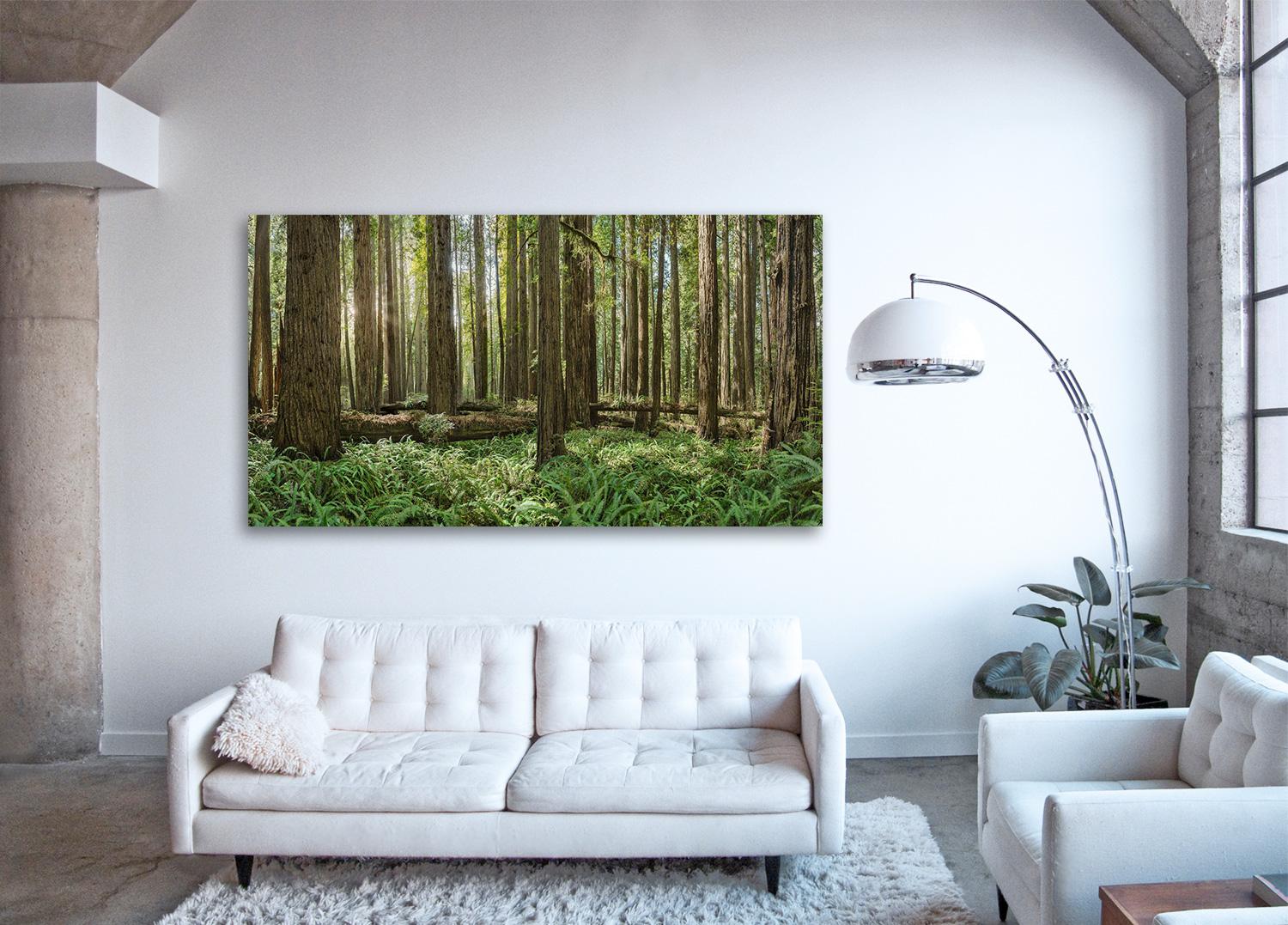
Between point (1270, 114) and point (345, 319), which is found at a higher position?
point (1270, 114)

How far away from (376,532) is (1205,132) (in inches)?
163

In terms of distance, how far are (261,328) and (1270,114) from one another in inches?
177

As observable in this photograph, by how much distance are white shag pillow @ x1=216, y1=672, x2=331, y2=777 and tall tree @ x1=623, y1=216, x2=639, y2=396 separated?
1954mm

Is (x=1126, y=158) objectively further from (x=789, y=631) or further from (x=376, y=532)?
(x=376, y=532)

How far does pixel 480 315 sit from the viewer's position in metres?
4.21

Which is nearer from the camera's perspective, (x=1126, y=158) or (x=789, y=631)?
(x=789, y=631)

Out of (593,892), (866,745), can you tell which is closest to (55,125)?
(593,892)

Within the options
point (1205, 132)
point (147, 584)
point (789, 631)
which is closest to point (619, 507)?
point (789, 631)

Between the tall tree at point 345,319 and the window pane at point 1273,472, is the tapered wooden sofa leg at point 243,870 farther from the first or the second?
the window pane at point 1273,472

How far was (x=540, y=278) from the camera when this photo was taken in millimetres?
4211

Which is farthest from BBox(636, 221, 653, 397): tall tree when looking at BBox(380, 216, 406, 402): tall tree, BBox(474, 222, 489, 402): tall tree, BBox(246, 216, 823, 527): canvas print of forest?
BBox(380, 216, 406, 402): tall tree

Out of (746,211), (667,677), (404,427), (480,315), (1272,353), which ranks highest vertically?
(746,211)

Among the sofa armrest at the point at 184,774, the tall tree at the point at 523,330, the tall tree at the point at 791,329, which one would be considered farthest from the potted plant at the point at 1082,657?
the sofa armrest at the point at 184,774

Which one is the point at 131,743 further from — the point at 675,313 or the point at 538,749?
the point at 675,313
